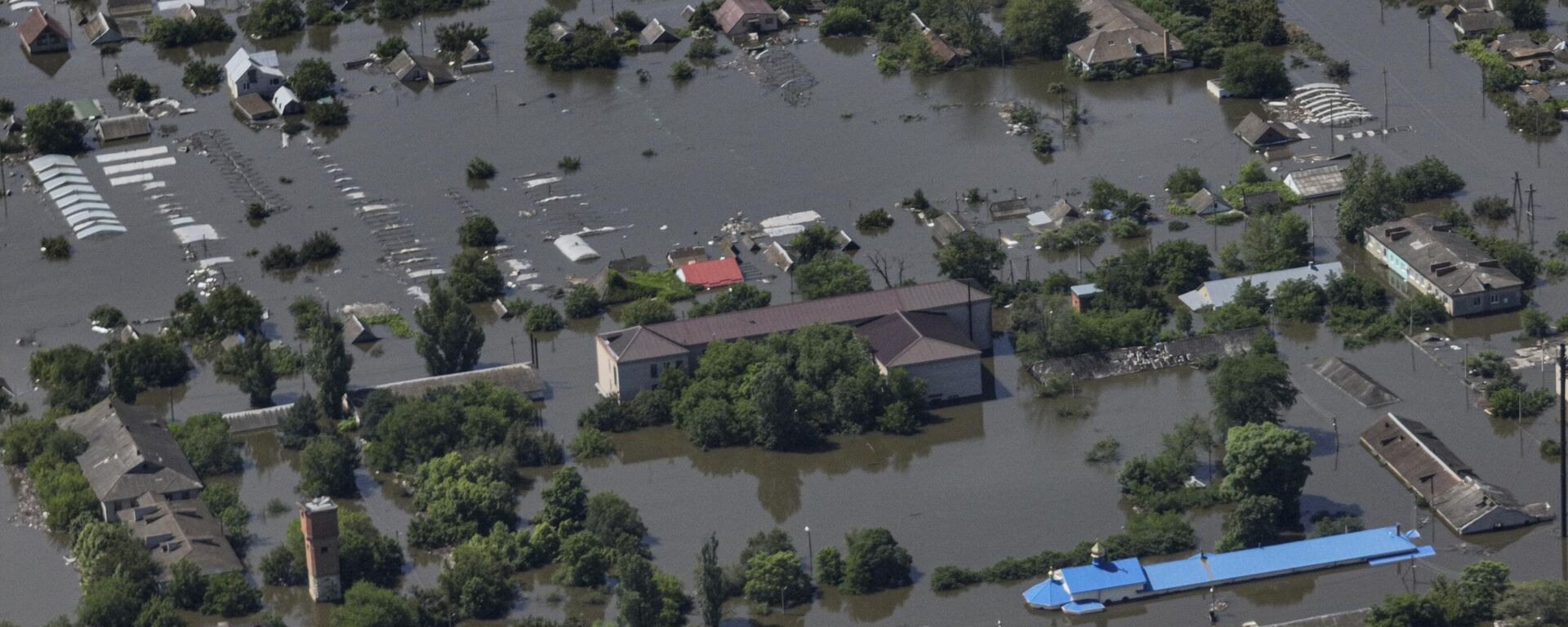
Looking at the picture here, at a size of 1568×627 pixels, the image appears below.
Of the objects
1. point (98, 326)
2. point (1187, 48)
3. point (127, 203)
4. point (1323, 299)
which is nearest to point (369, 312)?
point (98, 326)

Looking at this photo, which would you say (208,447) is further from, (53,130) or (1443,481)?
(1443,481)

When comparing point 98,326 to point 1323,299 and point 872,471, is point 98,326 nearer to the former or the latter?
point 872,471

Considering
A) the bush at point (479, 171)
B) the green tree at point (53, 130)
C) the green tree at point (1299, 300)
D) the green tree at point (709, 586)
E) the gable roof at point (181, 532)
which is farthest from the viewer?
the green tree at point (53, 130)

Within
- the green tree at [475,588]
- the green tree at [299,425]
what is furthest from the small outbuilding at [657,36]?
the green tree at [475,588]

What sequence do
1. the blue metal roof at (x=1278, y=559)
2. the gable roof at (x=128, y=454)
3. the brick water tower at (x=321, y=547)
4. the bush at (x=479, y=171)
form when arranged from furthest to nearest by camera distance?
1. the bush at (x=479, y=171)
2. the gable roof at (x=128, y=454)
3. the blue metal roof at (x=1278, y=559)
4. the brick water tower at (x=321, y=547)

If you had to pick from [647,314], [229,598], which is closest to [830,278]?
[647,314]

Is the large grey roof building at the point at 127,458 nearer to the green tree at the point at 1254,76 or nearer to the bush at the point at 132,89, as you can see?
the bush at the point at 132,89
